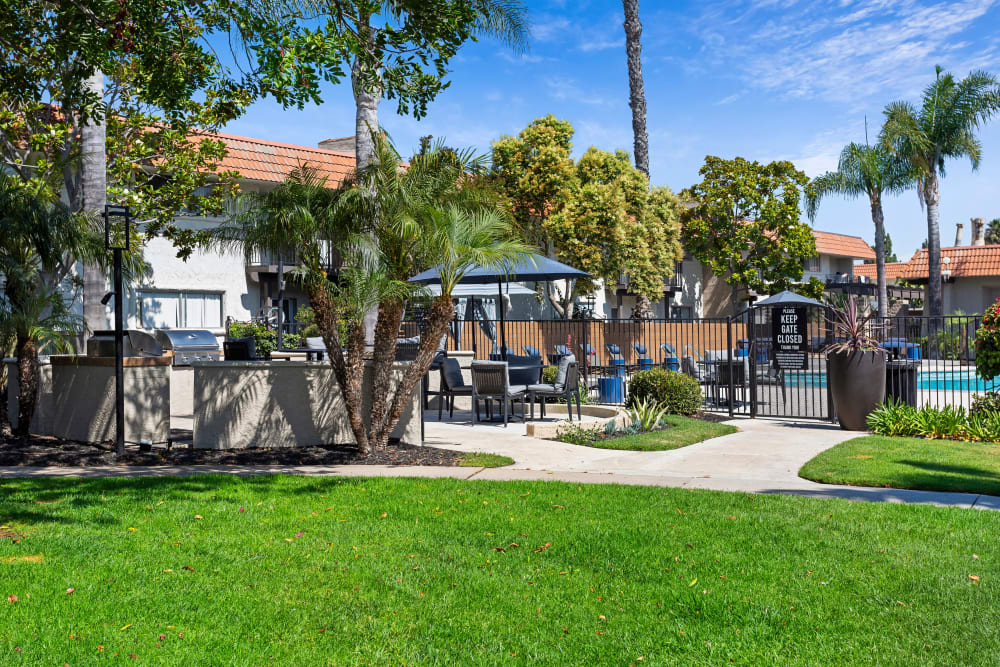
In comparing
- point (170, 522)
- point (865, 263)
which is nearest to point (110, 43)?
point (170, 522)

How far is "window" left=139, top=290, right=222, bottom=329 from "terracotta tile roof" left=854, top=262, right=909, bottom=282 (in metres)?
40.8

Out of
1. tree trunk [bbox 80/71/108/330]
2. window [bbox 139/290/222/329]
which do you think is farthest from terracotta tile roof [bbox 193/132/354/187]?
tree trunk [bbox 80/71/108/330]

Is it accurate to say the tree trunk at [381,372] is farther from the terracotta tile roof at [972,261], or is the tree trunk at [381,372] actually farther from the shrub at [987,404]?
the terracotta tile roof at [972,261]

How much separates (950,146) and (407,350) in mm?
31753

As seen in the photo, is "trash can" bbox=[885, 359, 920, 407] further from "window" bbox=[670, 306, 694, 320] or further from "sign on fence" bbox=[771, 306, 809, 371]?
"window" bbox=[670, 306, 694, 320]

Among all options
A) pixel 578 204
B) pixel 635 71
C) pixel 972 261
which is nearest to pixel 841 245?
pixel 972 261

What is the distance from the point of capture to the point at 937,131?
126ft

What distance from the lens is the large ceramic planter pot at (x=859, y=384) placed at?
42.1ft

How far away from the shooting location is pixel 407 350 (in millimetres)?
17281

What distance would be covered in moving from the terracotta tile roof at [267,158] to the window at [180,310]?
4.43 m

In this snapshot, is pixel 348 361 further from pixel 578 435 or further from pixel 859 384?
pixel 859 384

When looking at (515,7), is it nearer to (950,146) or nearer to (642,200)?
(642,200)

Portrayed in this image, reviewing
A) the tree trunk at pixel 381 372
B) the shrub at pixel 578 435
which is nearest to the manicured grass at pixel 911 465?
the shrub at pixel 578 435

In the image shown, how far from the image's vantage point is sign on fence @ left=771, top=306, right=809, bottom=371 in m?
14.6
